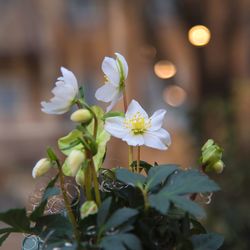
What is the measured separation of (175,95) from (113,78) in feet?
12.5

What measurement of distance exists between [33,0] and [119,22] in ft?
4.52

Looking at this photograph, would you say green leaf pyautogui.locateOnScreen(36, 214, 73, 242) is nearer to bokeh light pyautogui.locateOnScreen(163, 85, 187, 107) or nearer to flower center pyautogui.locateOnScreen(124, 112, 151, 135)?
flower center pyautogui.locateOnScreen(124, 112, 151, 135)

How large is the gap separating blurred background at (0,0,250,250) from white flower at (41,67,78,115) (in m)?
0.26

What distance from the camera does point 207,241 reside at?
698 millimetres

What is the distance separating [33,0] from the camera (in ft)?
26.0

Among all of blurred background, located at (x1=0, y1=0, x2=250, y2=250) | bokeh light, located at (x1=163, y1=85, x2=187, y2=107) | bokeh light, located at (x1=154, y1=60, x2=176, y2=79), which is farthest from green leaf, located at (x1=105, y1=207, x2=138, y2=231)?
bokeh light, located at (x1=163, y1=85, x2=187, y2=107)

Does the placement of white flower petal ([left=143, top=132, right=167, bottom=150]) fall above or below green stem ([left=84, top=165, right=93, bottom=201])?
above

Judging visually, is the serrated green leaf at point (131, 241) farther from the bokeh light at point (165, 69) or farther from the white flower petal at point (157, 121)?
the bokeh light at point (165, 69)

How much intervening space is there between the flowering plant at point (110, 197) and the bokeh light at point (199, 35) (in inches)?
116

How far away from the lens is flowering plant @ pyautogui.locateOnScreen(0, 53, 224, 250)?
63 cm

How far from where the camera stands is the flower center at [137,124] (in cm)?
74

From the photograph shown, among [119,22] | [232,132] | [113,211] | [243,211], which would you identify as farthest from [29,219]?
[119,22]

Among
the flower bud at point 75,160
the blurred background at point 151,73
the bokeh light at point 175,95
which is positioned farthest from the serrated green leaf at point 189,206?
the bokeh light at point 175,95

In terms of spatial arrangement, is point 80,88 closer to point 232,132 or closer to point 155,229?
point 155,229
